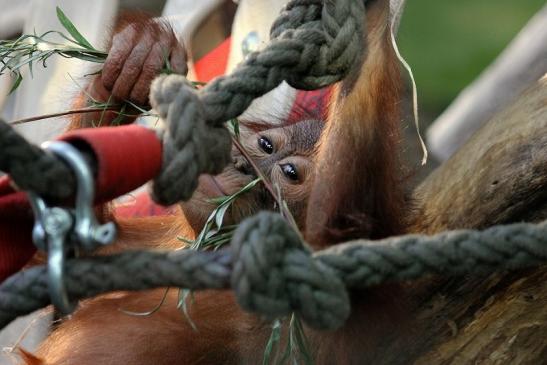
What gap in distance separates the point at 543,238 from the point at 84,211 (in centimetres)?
57

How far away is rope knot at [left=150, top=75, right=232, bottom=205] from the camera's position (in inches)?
39.1

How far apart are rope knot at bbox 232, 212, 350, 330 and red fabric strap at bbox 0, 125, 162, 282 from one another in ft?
0.45

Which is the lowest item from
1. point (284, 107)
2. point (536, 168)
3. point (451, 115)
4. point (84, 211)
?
point (451, 115)

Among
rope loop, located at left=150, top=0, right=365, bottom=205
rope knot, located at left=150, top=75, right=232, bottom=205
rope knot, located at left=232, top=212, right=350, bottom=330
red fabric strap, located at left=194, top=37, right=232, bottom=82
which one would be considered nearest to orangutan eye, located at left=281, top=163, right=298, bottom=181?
rope loop, located at left=150, top=0, right=365, bottom=205

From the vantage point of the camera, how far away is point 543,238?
3.43ft

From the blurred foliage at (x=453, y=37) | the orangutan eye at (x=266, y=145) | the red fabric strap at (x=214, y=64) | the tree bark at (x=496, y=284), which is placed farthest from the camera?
the blurred foliage at (x=453, y=37)

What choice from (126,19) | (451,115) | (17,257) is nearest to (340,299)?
(17,257)

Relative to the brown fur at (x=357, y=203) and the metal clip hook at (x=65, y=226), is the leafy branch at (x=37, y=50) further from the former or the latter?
the metal clip hook at (x=65, y=226)

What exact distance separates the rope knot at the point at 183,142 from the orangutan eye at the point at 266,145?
1.09m

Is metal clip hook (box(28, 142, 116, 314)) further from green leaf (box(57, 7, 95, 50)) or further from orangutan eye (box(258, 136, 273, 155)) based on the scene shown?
orangutan eye (box(258, 136, 273, 155))

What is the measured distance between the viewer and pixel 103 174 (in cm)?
92

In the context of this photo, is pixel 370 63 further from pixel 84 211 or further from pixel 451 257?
pixel 84 211

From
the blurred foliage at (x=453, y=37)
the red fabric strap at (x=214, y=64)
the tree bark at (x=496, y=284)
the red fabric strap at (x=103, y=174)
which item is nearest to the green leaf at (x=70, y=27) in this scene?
the red fabric strap at (x=103, y=174)

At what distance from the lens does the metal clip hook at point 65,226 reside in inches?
36.0
